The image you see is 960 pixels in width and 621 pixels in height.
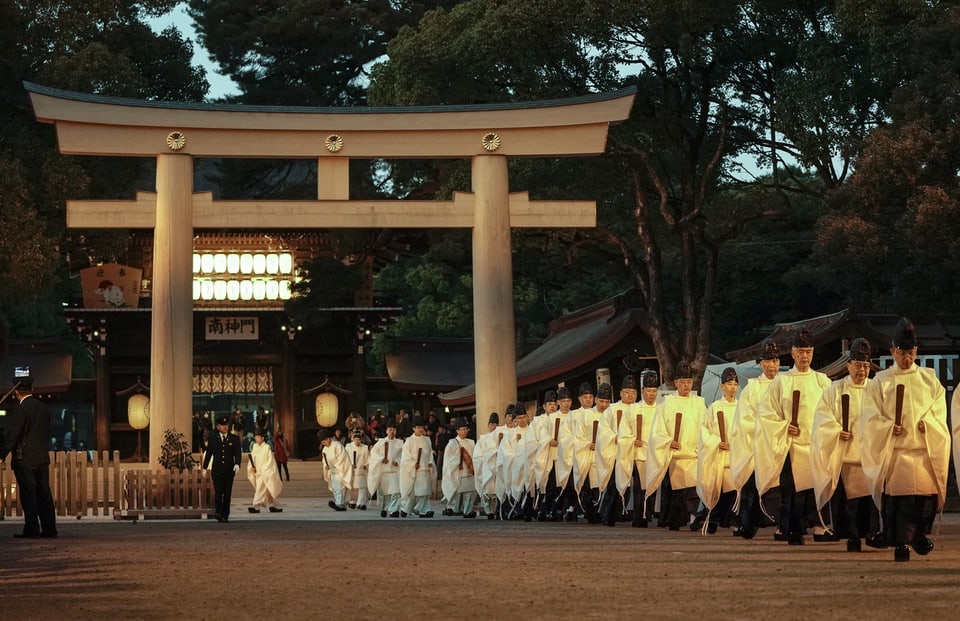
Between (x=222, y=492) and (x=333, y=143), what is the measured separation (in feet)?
22.8

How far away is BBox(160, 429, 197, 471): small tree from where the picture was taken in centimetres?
2148

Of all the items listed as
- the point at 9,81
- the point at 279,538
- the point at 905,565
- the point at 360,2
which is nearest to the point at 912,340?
the point at 905,565

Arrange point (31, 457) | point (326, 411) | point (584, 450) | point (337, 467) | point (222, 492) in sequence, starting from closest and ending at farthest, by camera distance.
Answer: point (31, 457) → point (584, 450) → point (222, 492) → point (337, 467) → point (326, 411)

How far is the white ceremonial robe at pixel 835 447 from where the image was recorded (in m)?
12.1

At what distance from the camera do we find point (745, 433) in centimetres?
1432

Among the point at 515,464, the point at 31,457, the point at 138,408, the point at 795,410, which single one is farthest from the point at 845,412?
the point at 138,408

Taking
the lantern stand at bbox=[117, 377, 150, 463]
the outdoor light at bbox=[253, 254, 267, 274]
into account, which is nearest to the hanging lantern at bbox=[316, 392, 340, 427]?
the outdoor light at bbox=[253, 254, 267, 274]

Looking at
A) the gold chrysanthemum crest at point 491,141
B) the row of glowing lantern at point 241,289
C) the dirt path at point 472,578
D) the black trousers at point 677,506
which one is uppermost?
the gold chrysanthemum crest at point 491,141

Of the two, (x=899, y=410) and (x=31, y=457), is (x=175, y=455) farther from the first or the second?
(x=899, y=410)

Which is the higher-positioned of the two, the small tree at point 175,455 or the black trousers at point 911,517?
the small tree at point 175,455

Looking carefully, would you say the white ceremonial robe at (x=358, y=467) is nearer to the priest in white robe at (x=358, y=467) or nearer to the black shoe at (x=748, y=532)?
the priest in white robe at (x=358, y=467)

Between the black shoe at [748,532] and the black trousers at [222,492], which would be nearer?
the black shoe at [748,532]

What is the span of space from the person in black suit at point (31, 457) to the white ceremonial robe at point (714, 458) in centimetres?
712

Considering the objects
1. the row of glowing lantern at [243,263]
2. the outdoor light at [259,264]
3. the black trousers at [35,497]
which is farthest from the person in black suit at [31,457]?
the outdoor light at [259,264]
